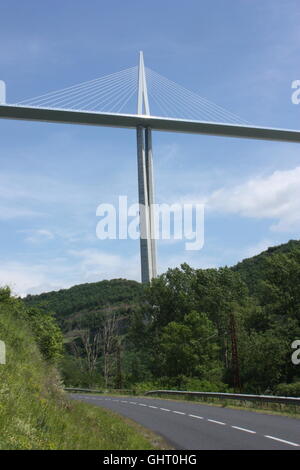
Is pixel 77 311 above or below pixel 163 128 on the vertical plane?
below

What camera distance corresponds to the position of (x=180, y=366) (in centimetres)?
5975

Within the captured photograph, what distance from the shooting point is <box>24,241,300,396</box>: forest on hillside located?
4259 cm

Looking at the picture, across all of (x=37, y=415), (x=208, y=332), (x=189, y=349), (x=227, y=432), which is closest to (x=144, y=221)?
(x=189, y=349)

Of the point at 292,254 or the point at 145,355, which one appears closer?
the point at 292,254

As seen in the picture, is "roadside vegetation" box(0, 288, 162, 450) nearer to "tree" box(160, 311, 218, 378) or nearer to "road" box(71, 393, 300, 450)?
"road" box(71, 393, 300, 450)

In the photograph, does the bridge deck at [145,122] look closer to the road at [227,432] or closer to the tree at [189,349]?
the tree at [189,349]

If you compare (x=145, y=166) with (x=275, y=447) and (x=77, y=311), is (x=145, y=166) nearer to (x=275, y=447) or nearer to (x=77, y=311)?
(x=275, y=447)

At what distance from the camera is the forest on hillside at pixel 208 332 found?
1677 inches

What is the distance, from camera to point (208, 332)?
202ft

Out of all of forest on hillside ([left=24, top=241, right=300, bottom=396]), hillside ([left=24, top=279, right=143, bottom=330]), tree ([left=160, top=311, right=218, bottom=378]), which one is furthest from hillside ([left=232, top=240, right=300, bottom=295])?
hillside ([left=24, top=279, right=143, bottom=330])

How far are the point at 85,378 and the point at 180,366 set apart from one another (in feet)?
40.1

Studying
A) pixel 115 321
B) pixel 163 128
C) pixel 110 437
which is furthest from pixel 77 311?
pixel 110 437

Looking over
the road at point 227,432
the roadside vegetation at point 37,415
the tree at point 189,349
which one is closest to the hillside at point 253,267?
the tree at point 189,349

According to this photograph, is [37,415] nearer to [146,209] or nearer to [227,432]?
[227,432]
